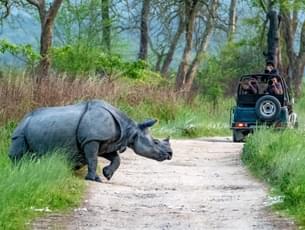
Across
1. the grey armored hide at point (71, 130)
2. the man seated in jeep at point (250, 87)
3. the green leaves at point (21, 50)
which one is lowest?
the grey armored hide at point (71, 130)

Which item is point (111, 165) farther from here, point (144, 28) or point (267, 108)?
point (144, 28)

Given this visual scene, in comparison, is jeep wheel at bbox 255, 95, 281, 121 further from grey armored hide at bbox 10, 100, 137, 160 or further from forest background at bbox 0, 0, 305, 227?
grey armored hide at bbox 10, 100, 137, 160

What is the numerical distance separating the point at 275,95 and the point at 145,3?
16099mm

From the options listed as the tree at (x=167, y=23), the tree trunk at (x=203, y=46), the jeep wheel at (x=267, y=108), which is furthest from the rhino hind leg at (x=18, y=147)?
the tree trunk at (x=203, y=46)

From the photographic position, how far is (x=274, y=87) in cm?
2447

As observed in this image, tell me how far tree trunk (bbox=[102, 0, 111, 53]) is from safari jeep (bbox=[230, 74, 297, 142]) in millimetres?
14914

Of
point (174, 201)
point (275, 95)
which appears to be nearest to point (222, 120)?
point (275, 95)

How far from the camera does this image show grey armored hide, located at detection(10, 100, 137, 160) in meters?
14.2

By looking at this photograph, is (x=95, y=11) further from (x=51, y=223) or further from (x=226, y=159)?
(x=51, y=223)

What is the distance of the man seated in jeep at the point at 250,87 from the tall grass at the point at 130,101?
7.25 ft

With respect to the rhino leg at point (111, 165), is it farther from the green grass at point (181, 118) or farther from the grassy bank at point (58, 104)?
the green grass at point (181, 118)

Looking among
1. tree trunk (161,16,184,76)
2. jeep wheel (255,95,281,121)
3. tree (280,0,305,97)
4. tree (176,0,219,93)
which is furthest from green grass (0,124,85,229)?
tree (280,0,305,97)

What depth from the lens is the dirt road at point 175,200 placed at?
10.1 meters

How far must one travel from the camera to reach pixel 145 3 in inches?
1564
